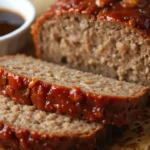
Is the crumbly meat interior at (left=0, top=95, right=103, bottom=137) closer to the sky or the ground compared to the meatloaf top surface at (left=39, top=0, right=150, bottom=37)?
closer to the ground

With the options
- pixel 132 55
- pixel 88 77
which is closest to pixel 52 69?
pixel 88 77

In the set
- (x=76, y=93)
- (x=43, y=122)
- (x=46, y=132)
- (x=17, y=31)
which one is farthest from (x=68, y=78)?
(x=17, y=31)

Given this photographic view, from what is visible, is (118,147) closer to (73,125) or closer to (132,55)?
(73,125)

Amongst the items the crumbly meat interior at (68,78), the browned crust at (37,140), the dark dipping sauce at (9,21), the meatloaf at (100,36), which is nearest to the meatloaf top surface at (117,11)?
the meatloaf at (100,36)

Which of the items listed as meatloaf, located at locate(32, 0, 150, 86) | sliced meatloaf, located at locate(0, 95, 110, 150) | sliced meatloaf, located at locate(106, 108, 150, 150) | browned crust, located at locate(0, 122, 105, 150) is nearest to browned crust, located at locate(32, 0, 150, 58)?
meatloaf, located at locate(32, 0, 150, 86)

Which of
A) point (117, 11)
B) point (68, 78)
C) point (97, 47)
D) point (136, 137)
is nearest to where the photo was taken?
point (136, 137)

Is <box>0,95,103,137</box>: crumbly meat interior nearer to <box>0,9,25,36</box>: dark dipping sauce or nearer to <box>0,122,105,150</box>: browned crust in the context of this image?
<box>0,122,105,150</box>: browned crust

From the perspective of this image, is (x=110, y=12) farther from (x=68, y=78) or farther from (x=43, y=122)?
(x=43, y=122)
